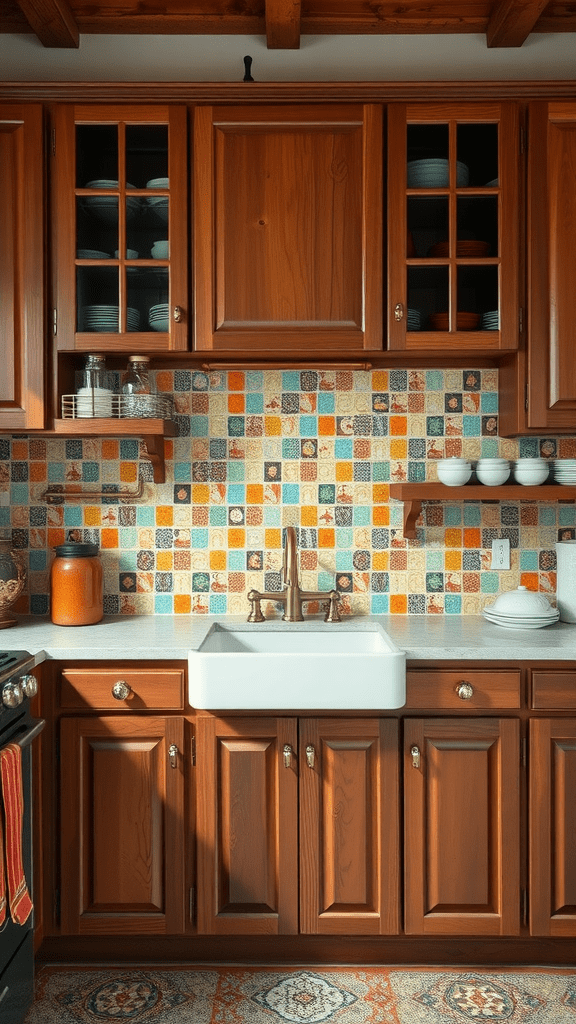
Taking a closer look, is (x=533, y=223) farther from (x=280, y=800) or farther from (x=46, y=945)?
(x=46, y=945)

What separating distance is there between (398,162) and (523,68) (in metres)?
0.73

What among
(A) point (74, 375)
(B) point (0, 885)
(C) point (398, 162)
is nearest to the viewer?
(B) point (0, 885)

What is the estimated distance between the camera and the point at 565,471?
8.11 feet

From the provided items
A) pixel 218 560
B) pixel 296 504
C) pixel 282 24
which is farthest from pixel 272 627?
pixel 282 24

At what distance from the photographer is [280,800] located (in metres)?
2.14

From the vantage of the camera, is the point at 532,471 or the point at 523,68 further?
the point at 523,68

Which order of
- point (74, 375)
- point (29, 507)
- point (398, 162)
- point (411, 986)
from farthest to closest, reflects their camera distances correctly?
1. point (29, 507)
2. point (74, 375)
3. point (398, 162)
4. point (411, 986)

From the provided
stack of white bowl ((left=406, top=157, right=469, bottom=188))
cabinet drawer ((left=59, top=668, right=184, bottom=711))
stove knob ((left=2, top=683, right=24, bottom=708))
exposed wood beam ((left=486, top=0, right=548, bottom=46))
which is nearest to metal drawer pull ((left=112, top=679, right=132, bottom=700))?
cabinet drawer ((left=59, top=668, right=184, bottom=711))

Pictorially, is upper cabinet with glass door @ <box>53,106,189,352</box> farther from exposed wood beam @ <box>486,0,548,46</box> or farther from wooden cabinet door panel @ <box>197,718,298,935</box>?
wooden cabinet door panel @ <box>197,718,298,935</box>

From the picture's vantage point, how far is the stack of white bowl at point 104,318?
2.36 metres

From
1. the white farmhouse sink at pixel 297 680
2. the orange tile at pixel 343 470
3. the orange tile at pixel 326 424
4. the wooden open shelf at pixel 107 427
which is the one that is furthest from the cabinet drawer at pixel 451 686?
the wooden open shelf at pixel 107 427

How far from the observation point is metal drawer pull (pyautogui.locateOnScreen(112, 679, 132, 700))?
214cm

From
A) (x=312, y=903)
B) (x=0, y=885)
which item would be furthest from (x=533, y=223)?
(x=0, y=885)

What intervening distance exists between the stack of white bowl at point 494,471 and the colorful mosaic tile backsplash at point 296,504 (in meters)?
0.24
